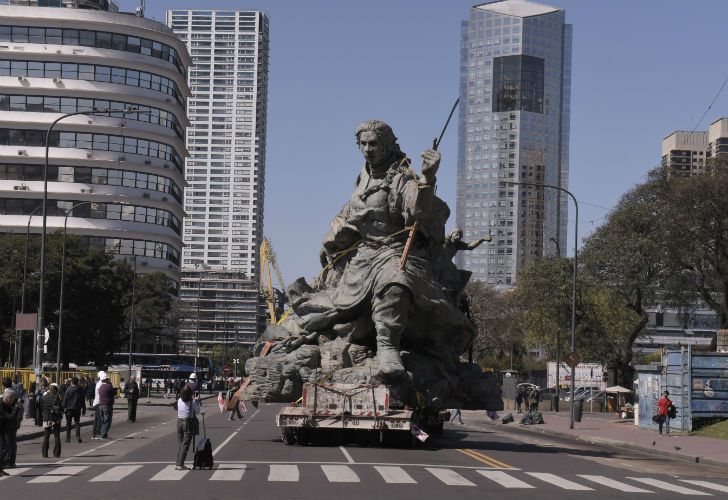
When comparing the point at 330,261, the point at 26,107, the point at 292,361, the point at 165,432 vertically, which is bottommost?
the point at 165,432

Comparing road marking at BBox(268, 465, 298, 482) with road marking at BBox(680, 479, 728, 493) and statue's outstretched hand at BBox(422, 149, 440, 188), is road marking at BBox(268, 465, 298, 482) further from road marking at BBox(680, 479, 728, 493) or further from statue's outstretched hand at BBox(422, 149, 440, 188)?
statue's outstretched hand at BBox(422, 149, 440, 188)

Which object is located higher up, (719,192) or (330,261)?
(719,192)

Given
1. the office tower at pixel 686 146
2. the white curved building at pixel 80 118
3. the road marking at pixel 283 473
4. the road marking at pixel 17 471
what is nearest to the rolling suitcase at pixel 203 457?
the road marking at pixel 283 473

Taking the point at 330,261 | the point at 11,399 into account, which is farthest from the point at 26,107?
the point at 11,399

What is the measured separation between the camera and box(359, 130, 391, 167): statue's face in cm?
2773

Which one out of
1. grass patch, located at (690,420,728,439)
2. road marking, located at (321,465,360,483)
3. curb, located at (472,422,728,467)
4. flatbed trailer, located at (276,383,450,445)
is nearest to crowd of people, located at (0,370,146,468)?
flatbed trailer, located at (276,383,450,445)

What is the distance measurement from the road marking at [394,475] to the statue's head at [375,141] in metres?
9.04

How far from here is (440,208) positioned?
28047mm

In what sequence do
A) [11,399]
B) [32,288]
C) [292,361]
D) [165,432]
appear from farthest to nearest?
[32,288]
[165,432]
[292,361]
[11,399]

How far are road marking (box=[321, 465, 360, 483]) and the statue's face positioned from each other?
361 inches

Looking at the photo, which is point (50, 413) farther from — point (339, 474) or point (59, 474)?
point (339, 474)

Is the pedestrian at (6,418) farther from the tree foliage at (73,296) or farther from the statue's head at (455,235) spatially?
the tree foliage at (73,296)

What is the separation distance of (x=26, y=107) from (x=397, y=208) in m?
79.1

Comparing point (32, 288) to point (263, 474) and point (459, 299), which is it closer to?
point (459, 299)
